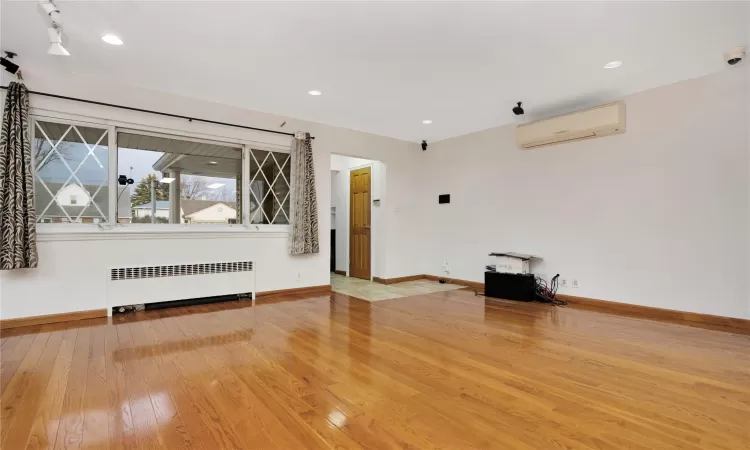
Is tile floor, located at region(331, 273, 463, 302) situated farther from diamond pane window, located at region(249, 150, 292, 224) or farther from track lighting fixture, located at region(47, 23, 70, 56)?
track lighting fixture, located at region(47, 23, 70, 56)

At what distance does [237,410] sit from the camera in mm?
1908

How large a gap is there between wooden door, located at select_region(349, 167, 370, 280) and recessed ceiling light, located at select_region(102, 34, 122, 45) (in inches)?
170

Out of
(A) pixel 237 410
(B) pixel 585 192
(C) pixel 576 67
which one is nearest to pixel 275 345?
(A) pixel 237 410

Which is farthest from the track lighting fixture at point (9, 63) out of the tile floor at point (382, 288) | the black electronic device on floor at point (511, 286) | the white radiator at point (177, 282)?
the black electronic device on floor at point (511, 286)

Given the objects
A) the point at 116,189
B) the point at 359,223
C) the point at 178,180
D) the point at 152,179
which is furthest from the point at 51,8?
the point at 359,223

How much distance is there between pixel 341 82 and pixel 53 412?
3.52 metres

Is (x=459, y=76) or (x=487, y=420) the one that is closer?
(x=487, y=420)

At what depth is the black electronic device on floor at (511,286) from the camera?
4.90m

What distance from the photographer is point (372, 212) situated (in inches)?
263

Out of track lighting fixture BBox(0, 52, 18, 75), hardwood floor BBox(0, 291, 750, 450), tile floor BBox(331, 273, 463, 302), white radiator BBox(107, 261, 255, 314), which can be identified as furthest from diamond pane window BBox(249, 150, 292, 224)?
track lighting fixture BBox(0, 52, 18, 75)

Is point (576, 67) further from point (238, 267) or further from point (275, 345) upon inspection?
point (238, 267)

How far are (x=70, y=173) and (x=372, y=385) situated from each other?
12.9 ft

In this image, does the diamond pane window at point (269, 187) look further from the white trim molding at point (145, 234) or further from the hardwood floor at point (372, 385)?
the hardwood floor at point (372, 385)

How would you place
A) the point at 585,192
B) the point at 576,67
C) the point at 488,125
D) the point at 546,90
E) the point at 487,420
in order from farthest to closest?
the point at 488,125, the point at 585,192, the point at 546,90, the point at 576,67, the point at 487,420
